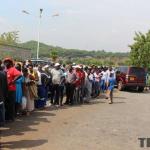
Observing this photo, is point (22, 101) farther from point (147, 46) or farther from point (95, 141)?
point (147, 46)

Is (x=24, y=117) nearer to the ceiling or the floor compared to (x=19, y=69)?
nearer to the floor

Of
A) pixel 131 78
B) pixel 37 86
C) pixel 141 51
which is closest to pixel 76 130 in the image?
pixel 37 86

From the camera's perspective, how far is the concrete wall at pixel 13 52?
28780 millimetres

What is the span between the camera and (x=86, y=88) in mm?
22188

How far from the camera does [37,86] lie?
16797 millimetres

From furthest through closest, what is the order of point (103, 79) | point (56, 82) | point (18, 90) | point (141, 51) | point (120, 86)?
1. point (141, 51)
2. point (120, 86)
3. point (103, 79)
4. point (56, 82)
5. point (18, 90)

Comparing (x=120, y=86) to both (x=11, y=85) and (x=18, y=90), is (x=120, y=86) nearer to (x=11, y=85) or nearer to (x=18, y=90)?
(x=18, y=90)

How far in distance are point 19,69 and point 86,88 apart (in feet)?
26.7

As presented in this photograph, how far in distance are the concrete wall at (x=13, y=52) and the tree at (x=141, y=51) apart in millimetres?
22729

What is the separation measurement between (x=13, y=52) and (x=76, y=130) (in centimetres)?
1948

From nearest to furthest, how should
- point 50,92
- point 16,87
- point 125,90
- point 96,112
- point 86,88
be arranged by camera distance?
1. point 16,87
2. point 96,112
3. point 50,92
4. point 86,88
5. point 125,90

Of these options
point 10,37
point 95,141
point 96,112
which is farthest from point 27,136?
point 10,37

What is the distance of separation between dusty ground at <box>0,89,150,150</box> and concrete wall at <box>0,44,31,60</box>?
1210 cm

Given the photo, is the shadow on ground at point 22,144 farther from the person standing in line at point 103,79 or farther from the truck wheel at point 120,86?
the truck wheel at point 120,86
